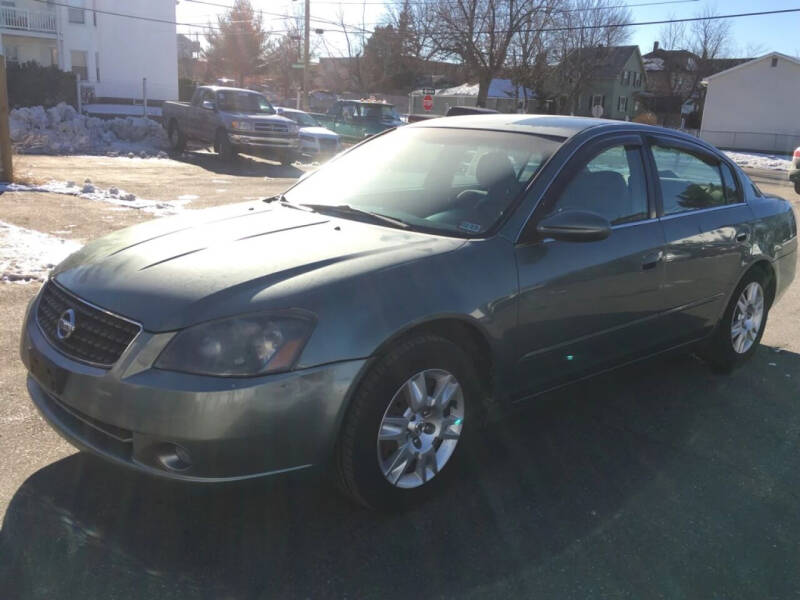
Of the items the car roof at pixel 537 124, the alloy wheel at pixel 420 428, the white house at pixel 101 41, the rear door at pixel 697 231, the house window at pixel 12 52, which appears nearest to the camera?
the alloy wheel at pixel 420 428

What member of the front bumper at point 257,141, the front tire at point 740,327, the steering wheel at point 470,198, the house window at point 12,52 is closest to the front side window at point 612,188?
the steering wheel at point 470,198

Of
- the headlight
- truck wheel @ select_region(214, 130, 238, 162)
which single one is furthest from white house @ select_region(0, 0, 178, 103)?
the headlight

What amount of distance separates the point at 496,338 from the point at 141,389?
1525mm

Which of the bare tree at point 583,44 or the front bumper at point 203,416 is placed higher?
the bare tree at point 583,44

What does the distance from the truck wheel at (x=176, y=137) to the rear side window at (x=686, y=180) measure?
1743 centimetres

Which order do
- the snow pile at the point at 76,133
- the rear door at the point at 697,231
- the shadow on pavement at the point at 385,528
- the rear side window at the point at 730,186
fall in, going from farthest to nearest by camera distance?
the snow pile at the point at 76,133 → the rear side window at the point at 730,186 → the rear door at the point at 697,231 → the shadow on pavement at the point at 385,528

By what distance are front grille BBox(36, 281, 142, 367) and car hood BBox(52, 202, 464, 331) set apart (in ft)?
0.13

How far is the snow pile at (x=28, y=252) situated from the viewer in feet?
20.7

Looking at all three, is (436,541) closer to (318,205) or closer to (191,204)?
(318,205)

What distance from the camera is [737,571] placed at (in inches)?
111

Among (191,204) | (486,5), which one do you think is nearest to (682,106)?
(486,5)

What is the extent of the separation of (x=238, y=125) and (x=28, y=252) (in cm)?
1129

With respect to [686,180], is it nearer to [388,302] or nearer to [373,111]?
[388,302]

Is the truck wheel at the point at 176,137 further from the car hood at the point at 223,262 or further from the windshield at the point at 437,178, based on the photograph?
the car hood at the point at 223,262
